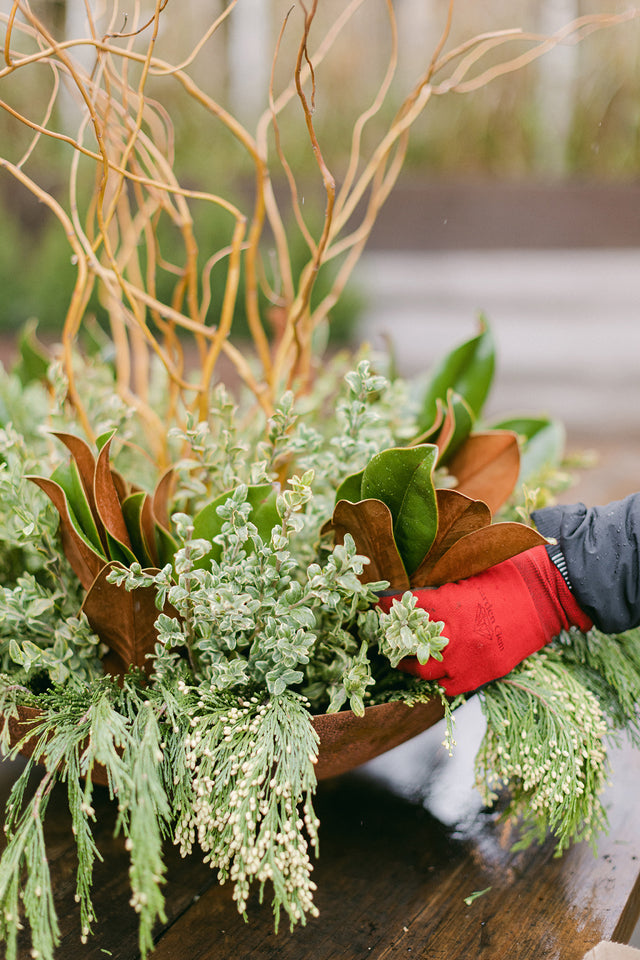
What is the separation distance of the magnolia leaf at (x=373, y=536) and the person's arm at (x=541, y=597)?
17mm

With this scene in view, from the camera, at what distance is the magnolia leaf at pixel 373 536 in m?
0.51

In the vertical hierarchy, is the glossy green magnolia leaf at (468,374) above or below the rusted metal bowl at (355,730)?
above

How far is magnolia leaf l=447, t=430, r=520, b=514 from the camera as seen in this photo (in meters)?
0.66

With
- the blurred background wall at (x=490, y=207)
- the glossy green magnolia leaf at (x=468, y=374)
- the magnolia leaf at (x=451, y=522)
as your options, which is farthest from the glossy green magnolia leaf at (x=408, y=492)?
the blurred background wall at (x=490, y=207)

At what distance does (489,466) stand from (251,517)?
233 mm

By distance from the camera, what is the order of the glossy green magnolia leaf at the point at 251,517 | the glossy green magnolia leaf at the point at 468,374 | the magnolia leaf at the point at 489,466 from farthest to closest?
the glossy green magnolia leaf at the point at 468,374, the magnolia leaf at the point at 489,466, the glossy green magnolia leaf at the point at 251,517

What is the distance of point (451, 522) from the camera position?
0.54 metres

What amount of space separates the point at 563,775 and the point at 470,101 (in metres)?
3.49

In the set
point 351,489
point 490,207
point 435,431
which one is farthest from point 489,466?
point 490,207

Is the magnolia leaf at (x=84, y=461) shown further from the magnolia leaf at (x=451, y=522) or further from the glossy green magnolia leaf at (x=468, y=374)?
the glossy green magnolia leaf at (x=468, y=374)

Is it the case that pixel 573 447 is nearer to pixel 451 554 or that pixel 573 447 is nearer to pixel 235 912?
pixel 451 554

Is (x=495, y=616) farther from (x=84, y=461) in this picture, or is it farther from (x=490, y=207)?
(x=490, y=207)

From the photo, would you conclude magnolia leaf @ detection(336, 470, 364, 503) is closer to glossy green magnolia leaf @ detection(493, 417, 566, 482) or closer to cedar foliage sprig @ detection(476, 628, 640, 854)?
cedar foliage sprig @ detection(476, 628, 640, 854)

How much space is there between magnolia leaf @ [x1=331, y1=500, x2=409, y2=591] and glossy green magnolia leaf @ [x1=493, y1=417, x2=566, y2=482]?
0.29 meters
